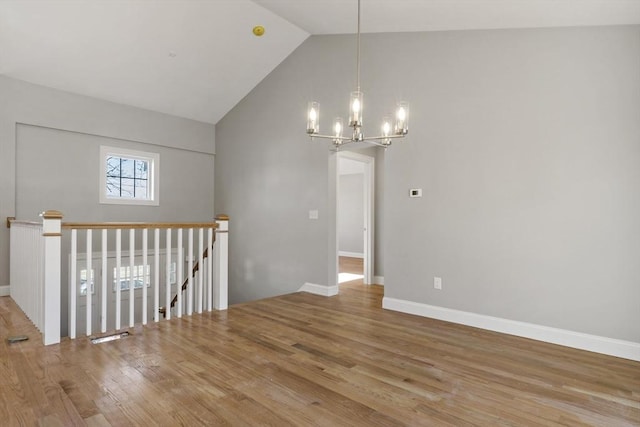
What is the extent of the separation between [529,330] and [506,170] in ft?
5.01

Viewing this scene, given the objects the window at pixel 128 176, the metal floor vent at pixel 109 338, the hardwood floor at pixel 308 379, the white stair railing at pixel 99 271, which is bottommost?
the hardwood floor at pixel 308 379

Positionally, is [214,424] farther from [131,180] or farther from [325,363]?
[131,180]

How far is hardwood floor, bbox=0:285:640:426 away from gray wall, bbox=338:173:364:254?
6.16m

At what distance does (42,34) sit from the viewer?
422 centimetres

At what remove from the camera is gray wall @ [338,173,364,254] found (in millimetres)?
9734

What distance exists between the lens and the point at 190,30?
185 inches

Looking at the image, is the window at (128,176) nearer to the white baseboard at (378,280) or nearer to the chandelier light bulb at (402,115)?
the white baseboard at (378,280)

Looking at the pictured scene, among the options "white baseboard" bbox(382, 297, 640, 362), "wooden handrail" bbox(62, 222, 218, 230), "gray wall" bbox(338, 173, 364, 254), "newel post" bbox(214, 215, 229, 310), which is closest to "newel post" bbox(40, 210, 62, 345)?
"wooden handrail" bbox(62, 222, 218, 230)

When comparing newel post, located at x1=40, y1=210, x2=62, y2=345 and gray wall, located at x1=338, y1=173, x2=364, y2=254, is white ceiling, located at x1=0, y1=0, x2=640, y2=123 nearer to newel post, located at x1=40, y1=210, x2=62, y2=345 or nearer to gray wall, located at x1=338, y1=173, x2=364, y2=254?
newel post, located at x1=40, y1=210, x2=62, y2=345

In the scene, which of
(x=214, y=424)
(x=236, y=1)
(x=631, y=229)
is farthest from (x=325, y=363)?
(x=236, y=1)

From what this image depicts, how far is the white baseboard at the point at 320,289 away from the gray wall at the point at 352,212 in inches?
179

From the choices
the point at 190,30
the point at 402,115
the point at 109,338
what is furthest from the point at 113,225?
the point at 190,30

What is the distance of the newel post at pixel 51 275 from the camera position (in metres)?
2.91

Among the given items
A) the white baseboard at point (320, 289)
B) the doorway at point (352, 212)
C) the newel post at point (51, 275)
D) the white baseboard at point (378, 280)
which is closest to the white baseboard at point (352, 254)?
the doorway at point (352, 212)
